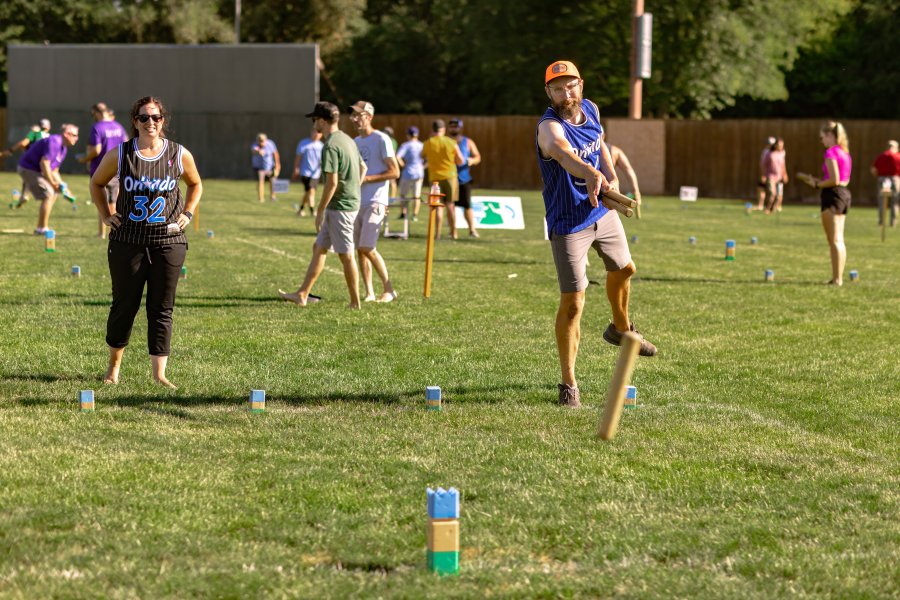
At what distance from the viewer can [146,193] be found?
8.34m

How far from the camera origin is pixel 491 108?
197 ft

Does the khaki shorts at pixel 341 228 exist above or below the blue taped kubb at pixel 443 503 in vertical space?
above

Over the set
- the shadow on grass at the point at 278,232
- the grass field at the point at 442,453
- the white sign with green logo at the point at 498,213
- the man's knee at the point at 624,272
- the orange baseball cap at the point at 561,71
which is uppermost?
the orange baseball cap at the point at 561,71

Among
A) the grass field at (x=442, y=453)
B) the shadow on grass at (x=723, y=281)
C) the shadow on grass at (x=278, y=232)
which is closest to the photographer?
the grass field at (x=442, y=453)

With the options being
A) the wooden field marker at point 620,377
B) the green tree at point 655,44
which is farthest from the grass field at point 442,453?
the green tree at point 655,44

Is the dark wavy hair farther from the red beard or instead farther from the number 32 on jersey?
the red beard

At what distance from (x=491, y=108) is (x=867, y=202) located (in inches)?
826

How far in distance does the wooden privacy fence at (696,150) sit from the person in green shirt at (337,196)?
106ft

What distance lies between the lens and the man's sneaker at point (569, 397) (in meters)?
8.27

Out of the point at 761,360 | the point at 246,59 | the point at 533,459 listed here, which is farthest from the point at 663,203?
the point at 533,459

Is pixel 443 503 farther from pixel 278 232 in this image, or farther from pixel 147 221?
pixel 278 232

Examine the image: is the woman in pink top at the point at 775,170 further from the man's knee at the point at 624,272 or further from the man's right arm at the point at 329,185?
the man's knee at the point at 624,272

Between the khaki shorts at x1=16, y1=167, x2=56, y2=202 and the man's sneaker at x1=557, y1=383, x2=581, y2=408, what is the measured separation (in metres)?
14.1

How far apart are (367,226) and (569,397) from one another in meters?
5.16
